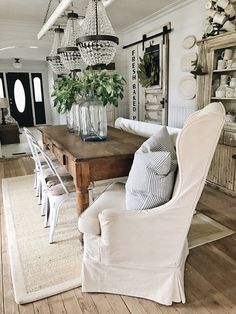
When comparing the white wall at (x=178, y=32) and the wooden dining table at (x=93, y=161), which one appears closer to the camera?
the wooden dining table at (x=93, y=161)

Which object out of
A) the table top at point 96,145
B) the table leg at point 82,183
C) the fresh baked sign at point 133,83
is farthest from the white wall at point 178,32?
the table leg at point 82,183

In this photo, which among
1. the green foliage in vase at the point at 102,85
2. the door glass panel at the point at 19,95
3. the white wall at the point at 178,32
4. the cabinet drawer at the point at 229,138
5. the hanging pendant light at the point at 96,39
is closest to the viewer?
the hanging pendant light at the point at 96,39

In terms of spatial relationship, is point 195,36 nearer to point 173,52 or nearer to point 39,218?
point 173,52

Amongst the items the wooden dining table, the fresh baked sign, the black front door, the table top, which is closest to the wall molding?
the fresh baked sign

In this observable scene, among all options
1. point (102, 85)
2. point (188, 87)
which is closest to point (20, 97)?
→ point (188, 87)

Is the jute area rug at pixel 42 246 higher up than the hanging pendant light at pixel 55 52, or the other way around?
the hanging pendant light at pixel 55 52

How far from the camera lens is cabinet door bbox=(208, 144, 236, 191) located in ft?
9.73

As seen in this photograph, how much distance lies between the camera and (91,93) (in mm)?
2328

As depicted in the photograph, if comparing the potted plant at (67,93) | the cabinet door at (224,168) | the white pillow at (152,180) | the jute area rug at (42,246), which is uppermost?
the potted plant at (67,93)

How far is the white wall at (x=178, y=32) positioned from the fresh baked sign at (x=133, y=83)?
50 cm

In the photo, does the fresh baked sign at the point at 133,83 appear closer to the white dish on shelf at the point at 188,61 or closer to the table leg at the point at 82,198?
the white dish on shelf at the point at 188,61

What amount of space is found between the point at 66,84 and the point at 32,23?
9.52 feet

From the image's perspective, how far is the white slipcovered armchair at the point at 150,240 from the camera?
4.29 ft

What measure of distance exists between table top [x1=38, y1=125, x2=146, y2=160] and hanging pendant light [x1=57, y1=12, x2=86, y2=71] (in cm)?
78
